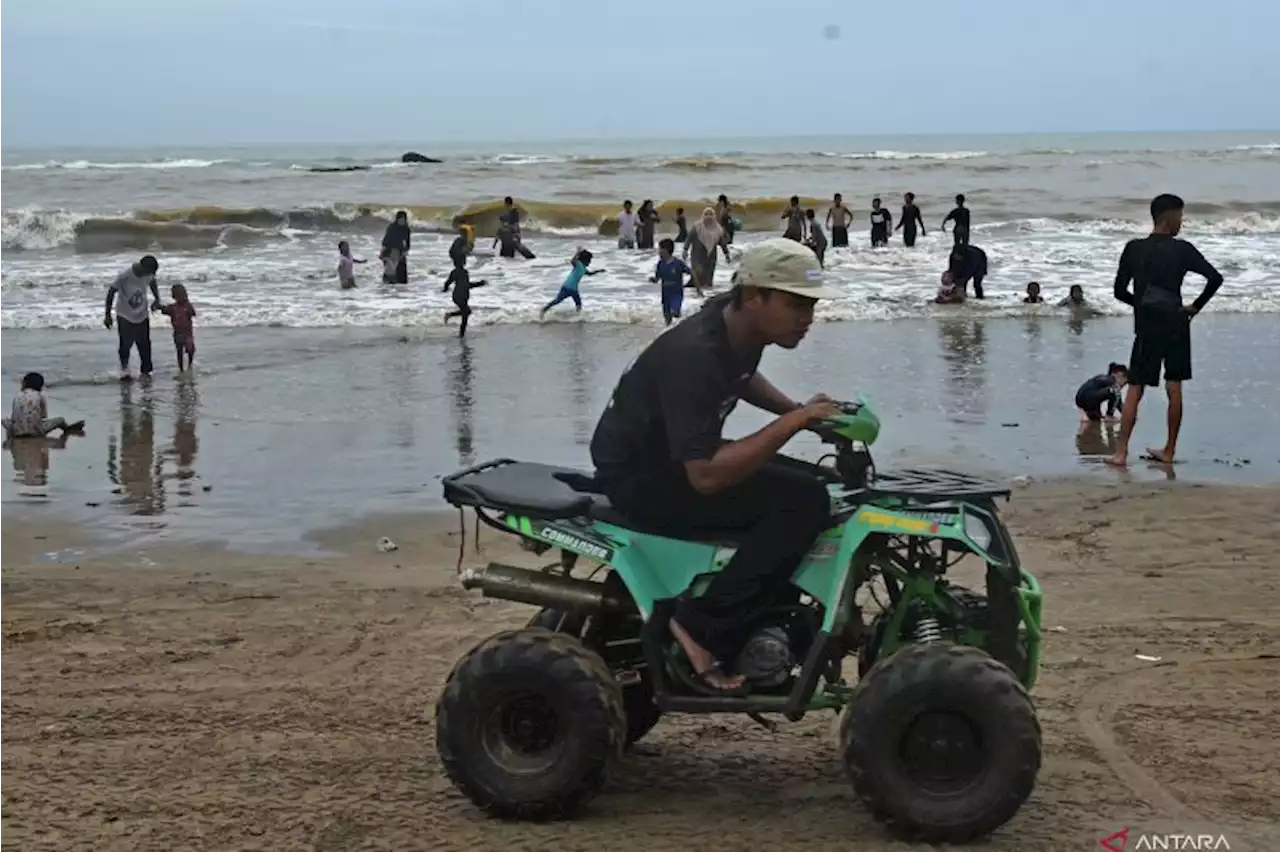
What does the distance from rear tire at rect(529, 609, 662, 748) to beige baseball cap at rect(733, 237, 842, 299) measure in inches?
48.9

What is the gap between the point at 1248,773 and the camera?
15.0 ft

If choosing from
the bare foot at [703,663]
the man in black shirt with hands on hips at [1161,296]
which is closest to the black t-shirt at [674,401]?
the bare foot at [703,663]

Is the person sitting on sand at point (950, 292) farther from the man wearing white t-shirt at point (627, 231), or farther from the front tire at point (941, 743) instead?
the front tire at point (941, 743)

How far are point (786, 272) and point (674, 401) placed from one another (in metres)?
0.48

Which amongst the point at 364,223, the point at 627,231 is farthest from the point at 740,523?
the point at 364,223

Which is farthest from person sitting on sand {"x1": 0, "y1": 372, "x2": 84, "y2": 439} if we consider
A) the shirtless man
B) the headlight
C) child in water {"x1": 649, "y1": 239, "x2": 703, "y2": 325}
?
the shirtless man

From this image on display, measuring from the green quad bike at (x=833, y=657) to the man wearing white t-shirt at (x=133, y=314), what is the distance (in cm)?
1275

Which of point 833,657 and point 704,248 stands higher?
point 704,248

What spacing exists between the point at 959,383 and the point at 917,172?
53.8 metres

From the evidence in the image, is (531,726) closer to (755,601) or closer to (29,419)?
(755,601)

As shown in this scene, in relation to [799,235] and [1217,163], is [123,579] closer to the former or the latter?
[799,235]

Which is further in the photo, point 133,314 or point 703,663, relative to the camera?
point 133,314

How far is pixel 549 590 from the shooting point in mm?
4398

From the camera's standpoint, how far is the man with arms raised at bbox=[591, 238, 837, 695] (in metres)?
4.04
